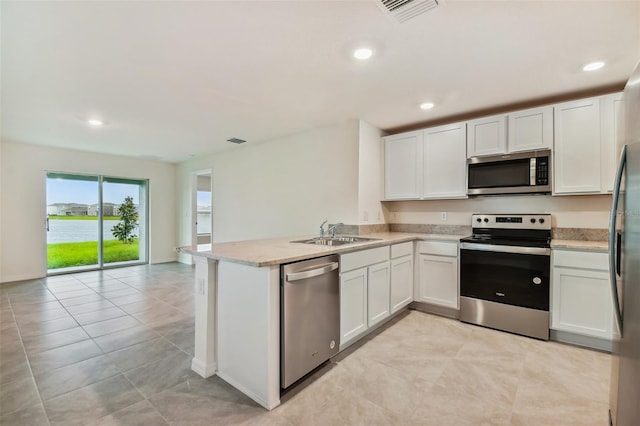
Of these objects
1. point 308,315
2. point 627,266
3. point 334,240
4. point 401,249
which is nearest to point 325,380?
point 308,315

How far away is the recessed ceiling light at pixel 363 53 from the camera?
2.11m

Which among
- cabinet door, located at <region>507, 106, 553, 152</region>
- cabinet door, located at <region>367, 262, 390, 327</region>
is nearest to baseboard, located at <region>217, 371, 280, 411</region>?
cabinet door, located at <region>367, 262, 390, 327</region>

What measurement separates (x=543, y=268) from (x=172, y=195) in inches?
283

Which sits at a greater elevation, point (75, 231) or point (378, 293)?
point (75, 231)

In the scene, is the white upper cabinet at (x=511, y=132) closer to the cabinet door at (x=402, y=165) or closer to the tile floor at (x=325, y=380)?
the cabinet door at (x=402, y=165)

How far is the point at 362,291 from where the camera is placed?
262 cm

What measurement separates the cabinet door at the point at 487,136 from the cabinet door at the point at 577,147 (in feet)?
1.48

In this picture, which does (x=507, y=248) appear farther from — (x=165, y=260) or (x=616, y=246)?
(x=165, y=260)

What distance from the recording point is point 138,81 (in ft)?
8.70

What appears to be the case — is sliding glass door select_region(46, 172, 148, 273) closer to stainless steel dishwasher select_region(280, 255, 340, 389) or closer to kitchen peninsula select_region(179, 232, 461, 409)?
kitchen peninsula select_region(179, 232, 461, 409)

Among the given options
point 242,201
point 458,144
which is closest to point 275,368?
point 458,144

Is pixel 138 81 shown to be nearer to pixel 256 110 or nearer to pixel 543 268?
pixel 256 110

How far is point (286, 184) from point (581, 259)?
356 centimetres

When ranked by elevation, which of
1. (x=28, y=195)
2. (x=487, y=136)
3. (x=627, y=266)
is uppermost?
(x=487, y=136)
